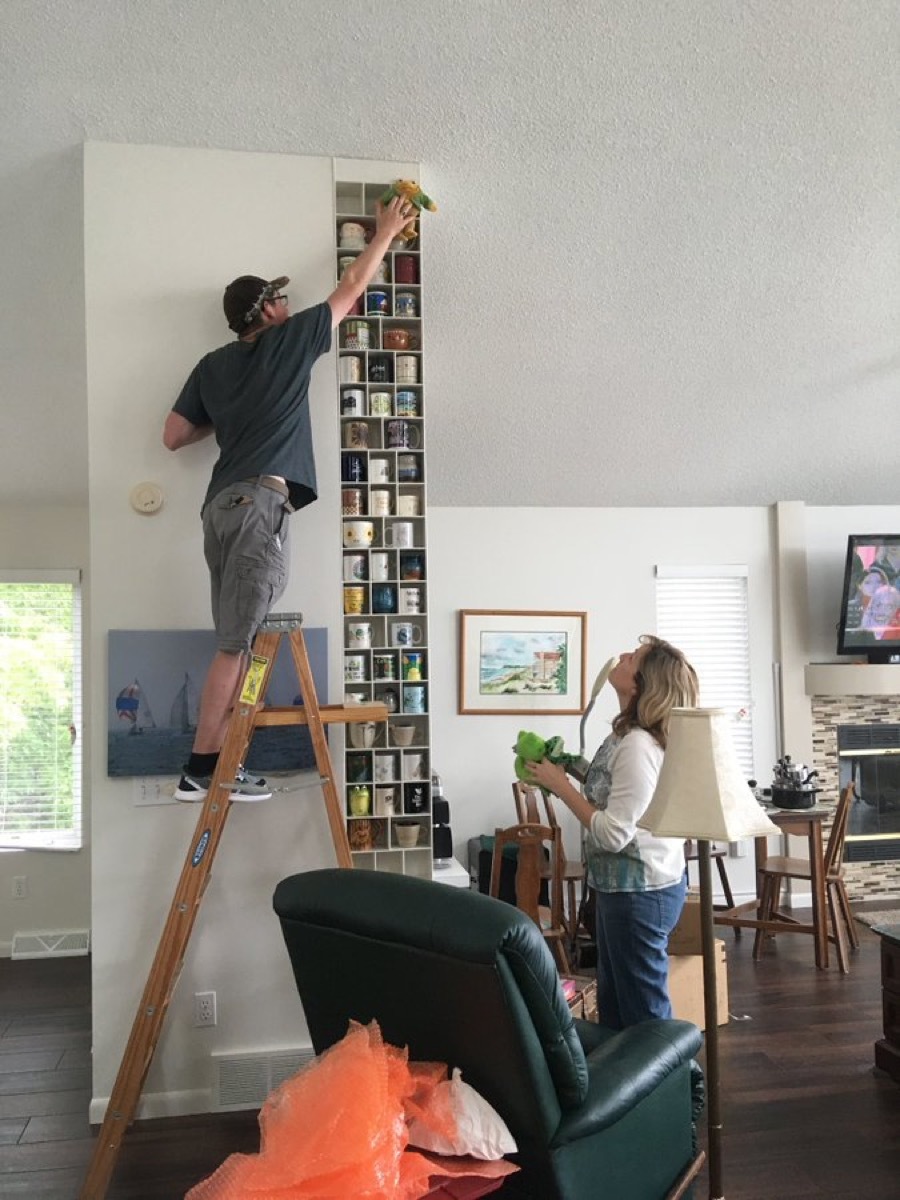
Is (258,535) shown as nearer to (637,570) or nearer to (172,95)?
(172,95)

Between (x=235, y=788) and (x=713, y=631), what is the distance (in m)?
4.18

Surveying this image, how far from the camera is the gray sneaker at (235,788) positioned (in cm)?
276

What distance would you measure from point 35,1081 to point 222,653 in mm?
1900

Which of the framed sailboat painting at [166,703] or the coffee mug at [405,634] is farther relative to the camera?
the coffee mug at [405,634]

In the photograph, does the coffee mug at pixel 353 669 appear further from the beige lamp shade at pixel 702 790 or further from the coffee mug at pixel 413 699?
the beige lamp shade at pixel 702 790

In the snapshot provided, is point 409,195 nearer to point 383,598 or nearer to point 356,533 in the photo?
point 356,533

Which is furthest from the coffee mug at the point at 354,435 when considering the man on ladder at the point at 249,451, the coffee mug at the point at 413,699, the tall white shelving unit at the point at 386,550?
the coffee mug at the point at 413,699

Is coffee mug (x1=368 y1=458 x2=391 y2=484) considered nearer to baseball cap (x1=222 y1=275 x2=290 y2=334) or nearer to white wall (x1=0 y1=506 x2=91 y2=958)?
baseball cap (x1=222 y1=275 x2=290 y2=334)

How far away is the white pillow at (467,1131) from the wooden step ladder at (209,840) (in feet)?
3.39

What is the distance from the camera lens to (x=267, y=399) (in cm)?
289

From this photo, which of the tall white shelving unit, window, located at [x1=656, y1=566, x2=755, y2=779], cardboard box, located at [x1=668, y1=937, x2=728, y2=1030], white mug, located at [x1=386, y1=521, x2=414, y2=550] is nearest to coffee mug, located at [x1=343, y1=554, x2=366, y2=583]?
the tall white shelving unit

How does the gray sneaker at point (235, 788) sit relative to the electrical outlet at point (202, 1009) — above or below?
above

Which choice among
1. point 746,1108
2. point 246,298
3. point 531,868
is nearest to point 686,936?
point 531,868

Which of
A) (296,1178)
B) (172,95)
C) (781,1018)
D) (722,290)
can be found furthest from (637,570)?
(296,1178)
